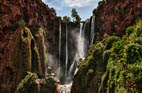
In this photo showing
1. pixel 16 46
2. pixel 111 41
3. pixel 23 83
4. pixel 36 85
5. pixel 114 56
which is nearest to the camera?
pixel 114 56

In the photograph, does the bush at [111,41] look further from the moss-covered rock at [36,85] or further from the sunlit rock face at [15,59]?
the sunlit rock face at [15,59]

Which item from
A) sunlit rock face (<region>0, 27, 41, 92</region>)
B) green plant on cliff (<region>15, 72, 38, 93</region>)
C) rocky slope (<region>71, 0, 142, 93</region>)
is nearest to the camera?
rocky slope (<region>71, 0, 142, 93</region>)

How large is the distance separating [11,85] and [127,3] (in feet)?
72.3

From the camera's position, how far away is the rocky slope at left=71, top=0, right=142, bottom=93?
30.7 ft

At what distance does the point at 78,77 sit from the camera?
18.7 meters

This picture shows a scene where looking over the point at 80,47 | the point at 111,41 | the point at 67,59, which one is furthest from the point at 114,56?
the point at 67,59

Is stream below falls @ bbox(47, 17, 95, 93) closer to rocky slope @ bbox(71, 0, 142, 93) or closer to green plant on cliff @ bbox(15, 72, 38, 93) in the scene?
rocky slope @ bbox(71, 0, 142, 93)

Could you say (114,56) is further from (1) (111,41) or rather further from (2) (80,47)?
(2) (80,47)

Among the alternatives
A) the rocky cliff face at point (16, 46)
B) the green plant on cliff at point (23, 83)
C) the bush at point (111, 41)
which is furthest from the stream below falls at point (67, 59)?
the green plant on cliff at point (23, 83)

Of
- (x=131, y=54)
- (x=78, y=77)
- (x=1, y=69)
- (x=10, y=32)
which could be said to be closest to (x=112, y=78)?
(x=131, y=54)

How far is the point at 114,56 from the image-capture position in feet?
45.7

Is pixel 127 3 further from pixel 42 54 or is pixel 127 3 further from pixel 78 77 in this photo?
pixel 42 54

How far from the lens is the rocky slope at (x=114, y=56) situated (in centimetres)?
935

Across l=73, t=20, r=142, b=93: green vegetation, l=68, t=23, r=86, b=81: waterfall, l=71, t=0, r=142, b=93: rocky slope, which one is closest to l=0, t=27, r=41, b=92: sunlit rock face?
l=71, t=0, r=142, b=93: rocky slope
